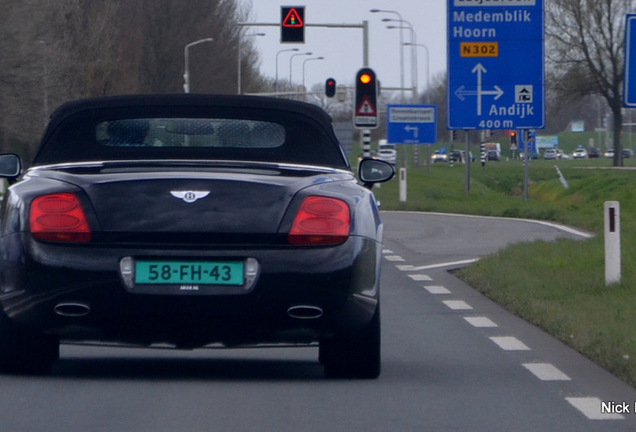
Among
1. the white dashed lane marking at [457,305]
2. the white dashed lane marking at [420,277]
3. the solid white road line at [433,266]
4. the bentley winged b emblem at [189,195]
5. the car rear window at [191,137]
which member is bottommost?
the solid white road line at [433,266]

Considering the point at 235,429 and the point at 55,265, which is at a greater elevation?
the point at 55,265

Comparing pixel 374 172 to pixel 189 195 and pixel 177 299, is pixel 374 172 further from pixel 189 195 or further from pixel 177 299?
pixel 177 299

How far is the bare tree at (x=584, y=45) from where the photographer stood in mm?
75875

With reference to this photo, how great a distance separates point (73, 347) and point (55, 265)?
8.42 feet

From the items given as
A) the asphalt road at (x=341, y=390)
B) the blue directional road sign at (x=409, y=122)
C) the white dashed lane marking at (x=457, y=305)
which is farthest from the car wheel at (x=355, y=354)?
the blue directional road sign at (x=409, y=122)

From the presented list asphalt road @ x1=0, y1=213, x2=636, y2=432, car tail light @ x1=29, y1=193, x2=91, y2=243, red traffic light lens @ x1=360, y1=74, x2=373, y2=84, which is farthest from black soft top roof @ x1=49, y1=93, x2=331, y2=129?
red traffic light lens @ x1=360, y1=74, x2=373, y2=84

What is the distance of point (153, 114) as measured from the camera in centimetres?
819

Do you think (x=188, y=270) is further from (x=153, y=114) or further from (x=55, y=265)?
(x=153, y=114)

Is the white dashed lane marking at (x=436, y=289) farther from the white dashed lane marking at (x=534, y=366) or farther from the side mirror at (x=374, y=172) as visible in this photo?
the side mirror at (x=374, y=172)

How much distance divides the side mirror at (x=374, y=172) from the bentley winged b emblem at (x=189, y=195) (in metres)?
2.00

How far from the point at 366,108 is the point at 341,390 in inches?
989

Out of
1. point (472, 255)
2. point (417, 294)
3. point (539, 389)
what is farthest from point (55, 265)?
point (472, 255)

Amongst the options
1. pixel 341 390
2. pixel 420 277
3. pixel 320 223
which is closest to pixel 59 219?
pixel 320 223

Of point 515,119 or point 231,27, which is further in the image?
point 231,27
